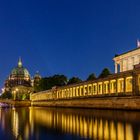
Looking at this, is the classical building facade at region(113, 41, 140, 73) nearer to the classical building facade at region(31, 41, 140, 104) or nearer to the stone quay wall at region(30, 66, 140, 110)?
the classical building facade at region(31, 41, 140, 104)

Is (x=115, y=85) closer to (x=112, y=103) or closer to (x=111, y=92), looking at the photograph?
(x=111, y=92)

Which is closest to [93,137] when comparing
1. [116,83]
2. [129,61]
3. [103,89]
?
[116,83]

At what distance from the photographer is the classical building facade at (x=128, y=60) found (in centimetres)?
8738

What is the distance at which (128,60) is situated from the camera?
92875 millimetres

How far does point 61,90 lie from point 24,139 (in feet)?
293

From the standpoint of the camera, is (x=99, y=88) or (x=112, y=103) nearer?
(x=112, y=103)

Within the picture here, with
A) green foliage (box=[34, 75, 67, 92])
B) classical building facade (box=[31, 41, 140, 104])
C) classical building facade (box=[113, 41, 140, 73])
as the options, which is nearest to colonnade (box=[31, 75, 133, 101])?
classical building facade (box=[31, 41, 140, 104])

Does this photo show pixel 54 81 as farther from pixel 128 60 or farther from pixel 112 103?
pixel 112 103

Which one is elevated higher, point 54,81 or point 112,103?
point 54,81

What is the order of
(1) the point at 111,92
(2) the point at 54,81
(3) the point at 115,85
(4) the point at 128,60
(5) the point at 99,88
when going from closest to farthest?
1. (3) the point at 115,85
2. (1) the point at 111,92
3. (5) the point at 99,88
4. (4) the point at 128,60
5. (2) the point at 54,81

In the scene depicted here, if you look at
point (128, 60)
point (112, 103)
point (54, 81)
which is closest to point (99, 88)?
point (112, 103)

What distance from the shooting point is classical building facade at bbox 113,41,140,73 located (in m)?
87.4

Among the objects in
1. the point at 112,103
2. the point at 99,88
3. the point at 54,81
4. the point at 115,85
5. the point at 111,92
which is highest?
the point at 54,81

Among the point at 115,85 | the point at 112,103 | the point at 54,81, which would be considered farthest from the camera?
the point at 54,81
